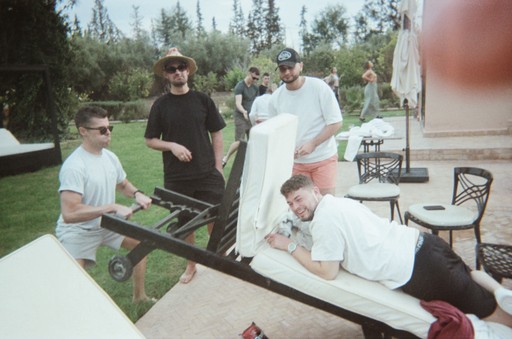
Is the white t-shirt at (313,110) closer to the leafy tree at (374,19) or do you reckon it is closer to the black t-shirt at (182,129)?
the black t-shirt at (182,129)

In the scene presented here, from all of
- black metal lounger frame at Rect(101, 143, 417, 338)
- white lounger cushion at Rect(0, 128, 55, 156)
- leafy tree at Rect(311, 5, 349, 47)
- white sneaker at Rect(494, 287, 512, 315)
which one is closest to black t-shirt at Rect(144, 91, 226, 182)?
black metal lounger frame at Rect(101, 143, 417, 338)

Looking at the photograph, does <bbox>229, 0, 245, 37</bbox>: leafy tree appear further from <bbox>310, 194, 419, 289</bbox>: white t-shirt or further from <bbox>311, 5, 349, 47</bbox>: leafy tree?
<bbox>310, 194, 419, 289</bbox>: white t-shirt

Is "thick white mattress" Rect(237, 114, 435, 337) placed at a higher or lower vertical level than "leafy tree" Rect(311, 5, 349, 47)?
lower

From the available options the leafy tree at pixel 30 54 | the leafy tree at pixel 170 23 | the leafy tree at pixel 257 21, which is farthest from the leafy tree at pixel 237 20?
the leafy tree at pixel 30 54

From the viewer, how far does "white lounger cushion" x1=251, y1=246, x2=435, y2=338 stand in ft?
7.80

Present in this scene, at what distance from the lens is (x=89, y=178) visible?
10.5 feet

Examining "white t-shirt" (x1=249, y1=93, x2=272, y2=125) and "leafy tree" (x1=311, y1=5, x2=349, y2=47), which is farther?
"leafy tree" (x1=311, y1=5, x2=349, y2=47)

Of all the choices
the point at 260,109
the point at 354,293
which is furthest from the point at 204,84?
the point at 354,293

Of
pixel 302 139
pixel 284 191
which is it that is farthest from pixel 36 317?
pixel 302 139

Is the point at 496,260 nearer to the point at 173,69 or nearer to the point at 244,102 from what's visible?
the point at 173,69

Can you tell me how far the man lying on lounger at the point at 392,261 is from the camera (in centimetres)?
249

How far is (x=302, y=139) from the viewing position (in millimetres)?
4352

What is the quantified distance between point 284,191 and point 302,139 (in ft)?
5.64

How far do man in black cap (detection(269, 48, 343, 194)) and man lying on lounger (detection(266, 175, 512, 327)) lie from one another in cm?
163
